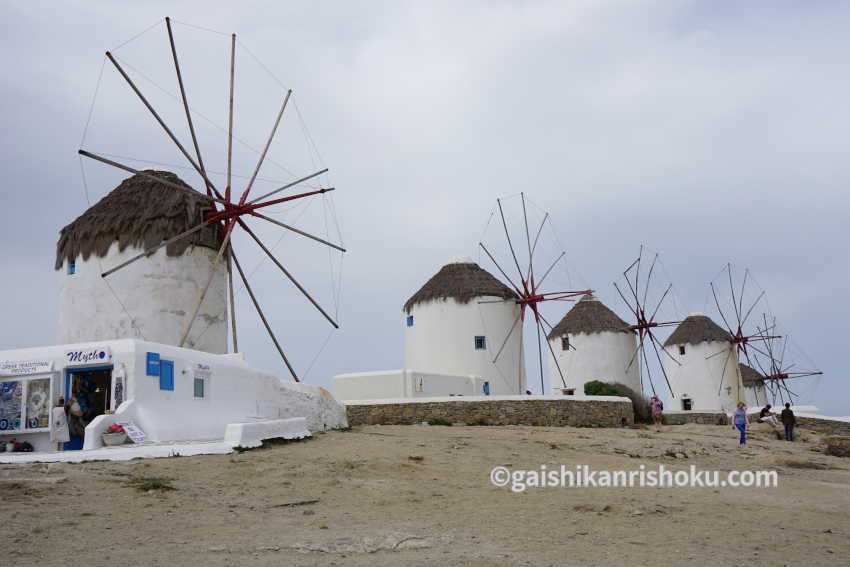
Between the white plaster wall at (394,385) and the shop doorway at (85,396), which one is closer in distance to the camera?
the shop doorway at (85,396)

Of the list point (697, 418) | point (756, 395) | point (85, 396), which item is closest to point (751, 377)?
point (756, 395)

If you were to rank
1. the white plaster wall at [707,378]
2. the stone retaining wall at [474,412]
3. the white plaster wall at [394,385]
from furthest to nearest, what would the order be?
the white plaster wall at [707,378], the white plaster wall at [394,385], the stone retaining wall at [474,412]

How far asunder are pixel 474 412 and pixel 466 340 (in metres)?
6.17

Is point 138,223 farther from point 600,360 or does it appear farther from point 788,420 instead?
point 600,360

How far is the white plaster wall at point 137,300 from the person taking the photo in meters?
18.1

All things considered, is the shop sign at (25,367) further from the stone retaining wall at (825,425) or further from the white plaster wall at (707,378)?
the white plaster wall at (707,378)

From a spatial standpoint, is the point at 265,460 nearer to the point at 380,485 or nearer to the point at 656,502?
the point at 380,485

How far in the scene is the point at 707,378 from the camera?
37562mm

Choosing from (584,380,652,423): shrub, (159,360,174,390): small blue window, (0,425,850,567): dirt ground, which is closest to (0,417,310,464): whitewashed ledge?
(0,425,850,567): dirt ground

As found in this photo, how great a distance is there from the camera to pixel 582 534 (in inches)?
303

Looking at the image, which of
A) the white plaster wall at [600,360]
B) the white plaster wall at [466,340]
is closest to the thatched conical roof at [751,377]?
the white plaster wall at [600,360]

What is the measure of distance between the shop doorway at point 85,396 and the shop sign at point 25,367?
39 centimetres

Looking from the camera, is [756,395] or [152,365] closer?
[152,365]

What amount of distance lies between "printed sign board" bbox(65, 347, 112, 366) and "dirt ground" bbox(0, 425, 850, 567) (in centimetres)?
324
